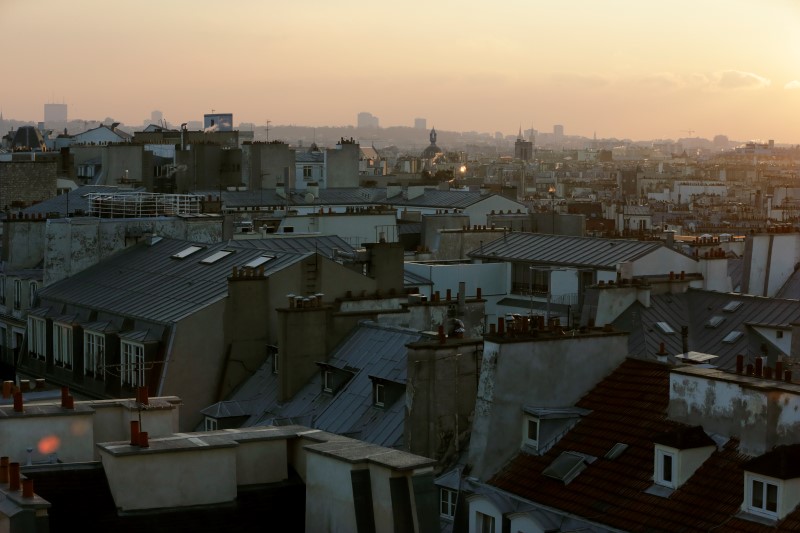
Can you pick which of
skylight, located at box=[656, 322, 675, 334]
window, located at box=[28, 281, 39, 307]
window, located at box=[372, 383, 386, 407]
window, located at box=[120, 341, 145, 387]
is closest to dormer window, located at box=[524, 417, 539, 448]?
window, located at box=[372, 383, 386, 407]

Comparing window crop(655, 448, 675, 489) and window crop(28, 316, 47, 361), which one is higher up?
window crop(655, 448, 675, 489)

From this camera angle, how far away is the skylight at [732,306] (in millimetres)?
38719

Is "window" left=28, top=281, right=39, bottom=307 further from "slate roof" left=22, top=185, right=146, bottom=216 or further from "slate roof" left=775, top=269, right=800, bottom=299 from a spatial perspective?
"slate roof" left=775, top=269, right=800, bottom=299

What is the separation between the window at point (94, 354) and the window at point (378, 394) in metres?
7.82

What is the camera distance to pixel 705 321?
127 feet

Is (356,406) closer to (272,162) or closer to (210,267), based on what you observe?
(210,267)

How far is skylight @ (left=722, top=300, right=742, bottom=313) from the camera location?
127 feet

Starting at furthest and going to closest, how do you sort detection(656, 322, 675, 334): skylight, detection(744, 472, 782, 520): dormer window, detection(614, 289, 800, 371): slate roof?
detection(656, 322, 675, 334): skylight < detection(614, 289, 800, 371): slate roof < detection(744, 472, 782, 520): dormer window

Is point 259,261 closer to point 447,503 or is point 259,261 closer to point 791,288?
point 447,503

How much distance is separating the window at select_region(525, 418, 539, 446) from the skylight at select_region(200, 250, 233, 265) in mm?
14091

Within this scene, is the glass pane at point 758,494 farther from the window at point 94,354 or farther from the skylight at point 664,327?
the skylight at point 664,327

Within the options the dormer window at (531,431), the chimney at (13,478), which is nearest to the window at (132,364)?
the dormer window at (531,431)

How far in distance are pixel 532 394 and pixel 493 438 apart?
90cm

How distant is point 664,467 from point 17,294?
27.9 meters
